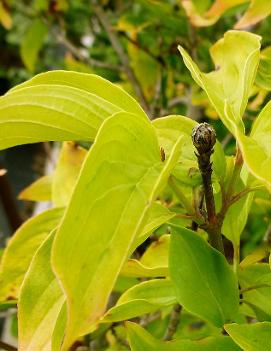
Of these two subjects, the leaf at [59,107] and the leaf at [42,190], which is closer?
the leaf at [59,107]

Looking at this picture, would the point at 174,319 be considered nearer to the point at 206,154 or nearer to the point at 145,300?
the point at 145,300

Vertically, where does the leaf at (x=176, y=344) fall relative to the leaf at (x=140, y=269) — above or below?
below

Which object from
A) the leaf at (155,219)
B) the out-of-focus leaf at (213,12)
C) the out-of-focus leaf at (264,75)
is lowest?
the out-of-focus leaf at (213,12)

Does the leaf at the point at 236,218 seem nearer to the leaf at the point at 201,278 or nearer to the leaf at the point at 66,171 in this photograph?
the leaf at the point at 201,278

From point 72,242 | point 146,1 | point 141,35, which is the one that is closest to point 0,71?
point 141,35

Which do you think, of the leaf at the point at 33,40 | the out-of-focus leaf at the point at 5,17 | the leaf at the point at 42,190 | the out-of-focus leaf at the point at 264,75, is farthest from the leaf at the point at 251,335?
the leaf at the point at 33,40

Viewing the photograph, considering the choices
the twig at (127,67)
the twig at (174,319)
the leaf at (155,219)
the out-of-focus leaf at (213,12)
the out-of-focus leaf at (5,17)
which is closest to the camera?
the leaf at (155,219)
